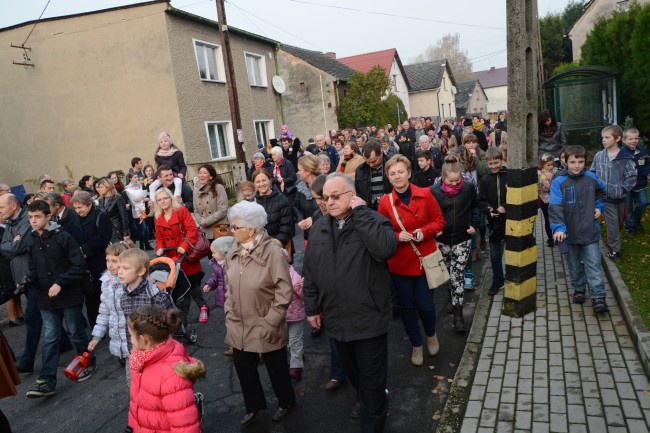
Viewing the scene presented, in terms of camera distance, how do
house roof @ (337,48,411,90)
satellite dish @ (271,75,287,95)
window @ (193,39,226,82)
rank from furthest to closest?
house roof @ (337,48,411,90), satellite dish @ (271,75,287,95), window @ (193,39,226,82)

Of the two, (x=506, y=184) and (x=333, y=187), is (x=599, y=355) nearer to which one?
(x=506, y=184)

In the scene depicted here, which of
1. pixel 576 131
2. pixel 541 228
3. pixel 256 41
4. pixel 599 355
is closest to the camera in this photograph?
pixel 599 355

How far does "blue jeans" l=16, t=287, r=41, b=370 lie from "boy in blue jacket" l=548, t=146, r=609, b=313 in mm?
5901

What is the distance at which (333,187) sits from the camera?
11.6ft

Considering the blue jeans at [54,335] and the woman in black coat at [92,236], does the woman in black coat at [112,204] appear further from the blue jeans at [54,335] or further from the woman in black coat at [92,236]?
the blue jeans at [54,335]

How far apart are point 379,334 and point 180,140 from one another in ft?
50.6

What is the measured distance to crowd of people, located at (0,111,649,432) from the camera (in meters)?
3.49

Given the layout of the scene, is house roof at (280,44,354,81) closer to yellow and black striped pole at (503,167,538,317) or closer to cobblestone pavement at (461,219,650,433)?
yellow and black striped pole at (503,167,538,317)

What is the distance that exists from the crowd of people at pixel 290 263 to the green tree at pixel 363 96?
22134 mm

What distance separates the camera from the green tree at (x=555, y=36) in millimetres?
41250

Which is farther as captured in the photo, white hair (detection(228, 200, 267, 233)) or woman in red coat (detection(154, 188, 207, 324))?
woman in red coat (detection(154, 188, 207, 324))

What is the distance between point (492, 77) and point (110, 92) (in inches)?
3287

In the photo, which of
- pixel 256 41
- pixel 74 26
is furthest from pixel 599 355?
pixel 256 41

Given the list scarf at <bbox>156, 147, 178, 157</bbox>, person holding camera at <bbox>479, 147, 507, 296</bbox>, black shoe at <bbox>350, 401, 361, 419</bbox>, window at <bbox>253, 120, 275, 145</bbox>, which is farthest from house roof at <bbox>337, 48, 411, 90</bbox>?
black shoe at <bbox>350, 401, 361, 419</bbox>
